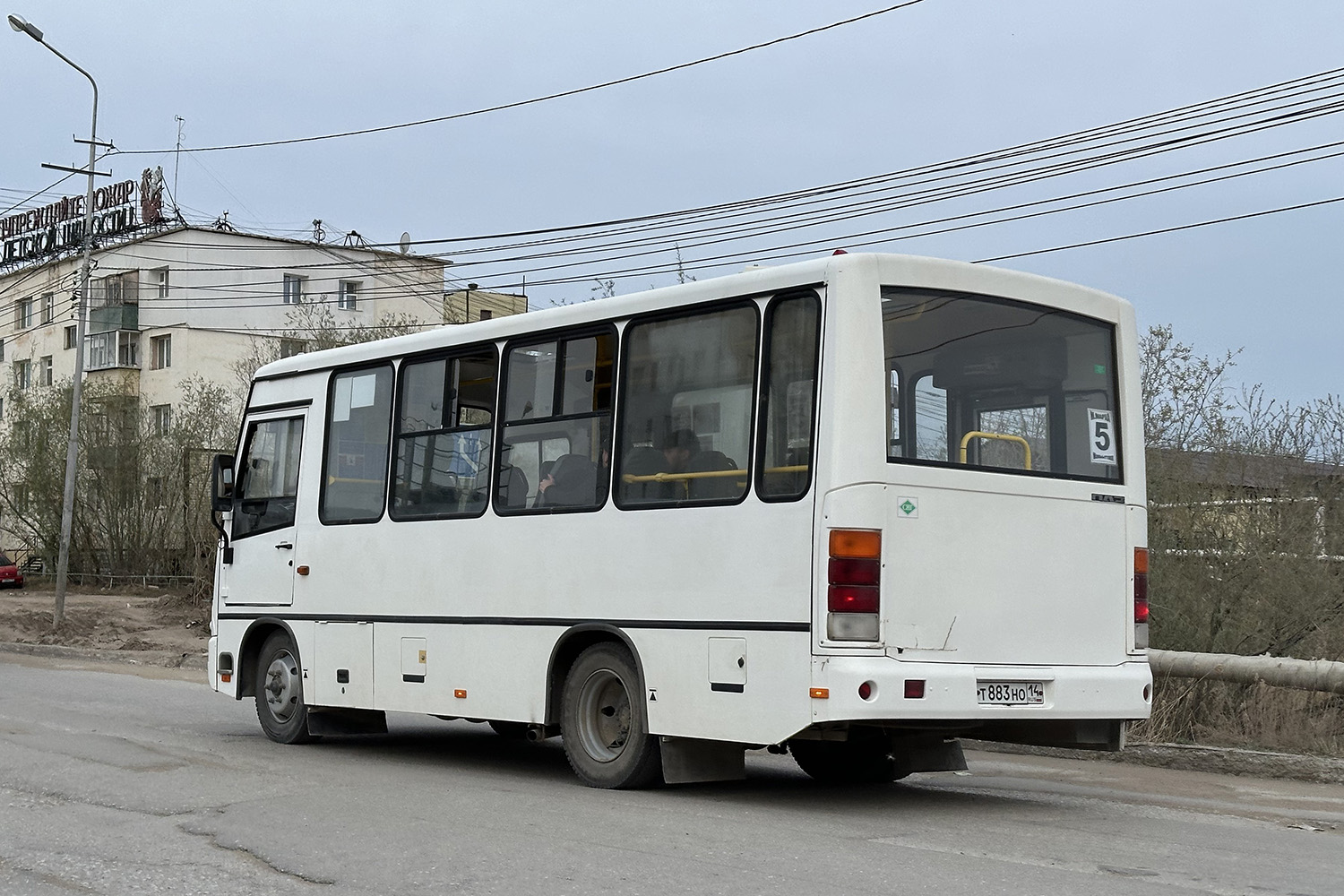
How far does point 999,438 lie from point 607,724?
116 inches

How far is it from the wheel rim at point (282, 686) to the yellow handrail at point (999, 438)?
19.9 ft

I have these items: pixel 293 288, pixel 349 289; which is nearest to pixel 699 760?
pixel 293 288

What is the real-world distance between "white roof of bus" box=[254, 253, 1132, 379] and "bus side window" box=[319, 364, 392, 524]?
0.98m

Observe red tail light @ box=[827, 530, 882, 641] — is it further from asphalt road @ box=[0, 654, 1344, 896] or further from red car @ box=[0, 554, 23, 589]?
red car @ box=[0, 554, 23, 589]

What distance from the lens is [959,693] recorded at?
8.64 metres

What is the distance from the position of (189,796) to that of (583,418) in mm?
3214

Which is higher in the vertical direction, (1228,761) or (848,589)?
(848,589)

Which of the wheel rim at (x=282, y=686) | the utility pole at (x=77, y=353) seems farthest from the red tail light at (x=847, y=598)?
the utility pole at (x=77, y=353)

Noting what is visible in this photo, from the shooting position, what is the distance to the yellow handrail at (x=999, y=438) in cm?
905

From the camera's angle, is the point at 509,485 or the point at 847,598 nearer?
the point at 847,598

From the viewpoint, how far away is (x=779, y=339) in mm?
9016

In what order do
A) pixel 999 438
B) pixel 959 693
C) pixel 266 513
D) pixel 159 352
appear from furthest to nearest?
1. pixel 159 352
2. pixel 266 513
3. pixel 999 438
4. pixel 959 693

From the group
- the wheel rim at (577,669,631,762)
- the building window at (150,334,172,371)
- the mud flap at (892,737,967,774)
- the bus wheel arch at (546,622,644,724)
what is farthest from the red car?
the mud flap at (892,737,967,774)

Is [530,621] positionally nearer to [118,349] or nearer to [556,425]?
[556,425]
